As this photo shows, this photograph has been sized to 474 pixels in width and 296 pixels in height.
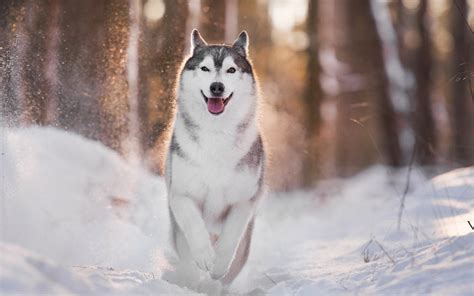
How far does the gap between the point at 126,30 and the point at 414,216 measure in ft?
19.2

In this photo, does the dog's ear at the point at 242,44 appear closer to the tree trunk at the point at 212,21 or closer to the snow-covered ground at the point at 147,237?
the snow-covered ground at the point at 147,237

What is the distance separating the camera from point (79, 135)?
8766 millimetres

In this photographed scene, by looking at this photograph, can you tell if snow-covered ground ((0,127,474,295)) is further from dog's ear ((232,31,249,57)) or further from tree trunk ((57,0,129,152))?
dog's ear ((232,31,249,57))

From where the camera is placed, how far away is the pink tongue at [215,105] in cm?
471

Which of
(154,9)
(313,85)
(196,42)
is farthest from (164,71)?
(313,85)

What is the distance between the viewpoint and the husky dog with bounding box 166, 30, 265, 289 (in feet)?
15.1

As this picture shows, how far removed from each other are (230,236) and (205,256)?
26 centimetres

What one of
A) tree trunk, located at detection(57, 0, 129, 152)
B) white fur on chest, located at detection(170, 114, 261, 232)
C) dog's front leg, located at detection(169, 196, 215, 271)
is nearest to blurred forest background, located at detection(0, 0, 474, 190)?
tree trunk, located at detection(57, 0, 129, 152)

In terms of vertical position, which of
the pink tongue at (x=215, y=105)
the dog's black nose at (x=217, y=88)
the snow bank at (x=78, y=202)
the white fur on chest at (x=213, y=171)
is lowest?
the snow bank at (x=78, y=202)

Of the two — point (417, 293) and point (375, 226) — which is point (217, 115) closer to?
point (417, 293)

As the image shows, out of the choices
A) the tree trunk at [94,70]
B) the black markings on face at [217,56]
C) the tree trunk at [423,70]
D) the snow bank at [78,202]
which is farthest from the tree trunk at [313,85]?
the black markings on face at [217,56]

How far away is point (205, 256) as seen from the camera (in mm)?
4508

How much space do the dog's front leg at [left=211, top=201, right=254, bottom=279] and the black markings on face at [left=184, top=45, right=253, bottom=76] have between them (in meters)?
1.03

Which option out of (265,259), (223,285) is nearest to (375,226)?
(265,259)
